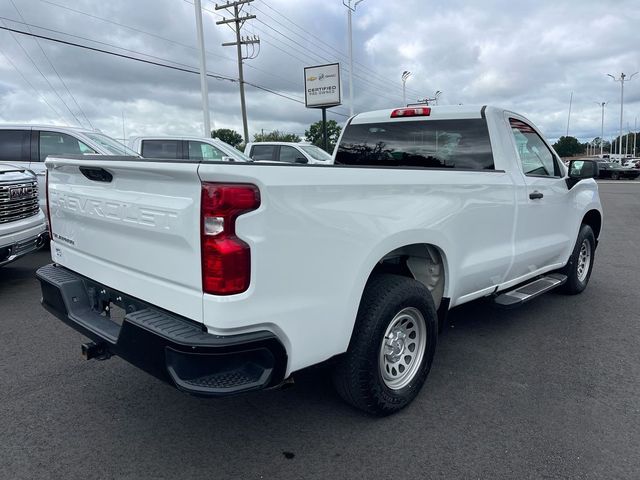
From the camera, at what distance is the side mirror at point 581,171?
490 centimetres

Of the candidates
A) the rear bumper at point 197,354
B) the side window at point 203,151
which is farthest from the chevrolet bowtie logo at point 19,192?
the side window at point 203,151

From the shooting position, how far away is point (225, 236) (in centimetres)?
213

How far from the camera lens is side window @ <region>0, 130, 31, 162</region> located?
8.23m

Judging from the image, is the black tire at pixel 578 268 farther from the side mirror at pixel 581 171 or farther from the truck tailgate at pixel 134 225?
the truck tailgate at pixel 134 225

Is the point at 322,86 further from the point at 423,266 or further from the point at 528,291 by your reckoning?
the point at 423,266

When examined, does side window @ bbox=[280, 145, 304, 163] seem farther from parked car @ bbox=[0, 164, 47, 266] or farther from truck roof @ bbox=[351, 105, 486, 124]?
truck roof @ bbox=[351, 105, 486, 124]

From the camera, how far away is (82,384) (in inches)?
139

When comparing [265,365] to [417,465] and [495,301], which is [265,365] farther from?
[495,301]

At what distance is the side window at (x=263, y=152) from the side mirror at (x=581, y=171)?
10289mm

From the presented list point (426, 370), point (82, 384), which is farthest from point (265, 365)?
point (82, 384)

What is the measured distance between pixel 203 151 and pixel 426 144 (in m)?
7.89

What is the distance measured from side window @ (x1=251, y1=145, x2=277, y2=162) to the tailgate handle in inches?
458

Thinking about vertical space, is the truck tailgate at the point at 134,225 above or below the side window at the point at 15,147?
below

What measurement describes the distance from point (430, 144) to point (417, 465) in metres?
2.56
